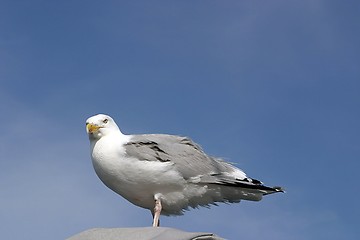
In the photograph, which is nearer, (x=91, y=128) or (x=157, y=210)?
(x=157, y=210)

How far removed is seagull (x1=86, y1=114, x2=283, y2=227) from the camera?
585 cm

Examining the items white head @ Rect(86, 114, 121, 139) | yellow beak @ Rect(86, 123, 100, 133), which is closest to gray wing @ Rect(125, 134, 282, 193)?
white head @ Rect(86, 114, 121, 139)

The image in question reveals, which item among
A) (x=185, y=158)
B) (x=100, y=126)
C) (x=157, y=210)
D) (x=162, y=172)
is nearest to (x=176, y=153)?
(x=185, y=158)

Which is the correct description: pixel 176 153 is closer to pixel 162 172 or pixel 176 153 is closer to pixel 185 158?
pixel 185 158

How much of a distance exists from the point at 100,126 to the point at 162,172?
2.79 feet

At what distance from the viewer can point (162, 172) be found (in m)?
5.89

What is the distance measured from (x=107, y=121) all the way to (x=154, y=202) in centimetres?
101

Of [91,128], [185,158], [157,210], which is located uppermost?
[91,128]

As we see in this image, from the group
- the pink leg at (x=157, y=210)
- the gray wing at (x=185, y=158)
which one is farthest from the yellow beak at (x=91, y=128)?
the pink leg at (x=157, y=210)

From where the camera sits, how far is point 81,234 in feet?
11.4

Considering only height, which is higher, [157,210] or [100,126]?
[100,126]

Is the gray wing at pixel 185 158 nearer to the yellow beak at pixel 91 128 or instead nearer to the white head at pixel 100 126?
the white head at pixel 100 126

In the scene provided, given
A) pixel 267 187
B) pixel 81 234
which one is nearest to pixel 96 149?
pixel 267 187

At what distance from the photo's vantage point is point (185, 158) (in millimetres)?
6207
